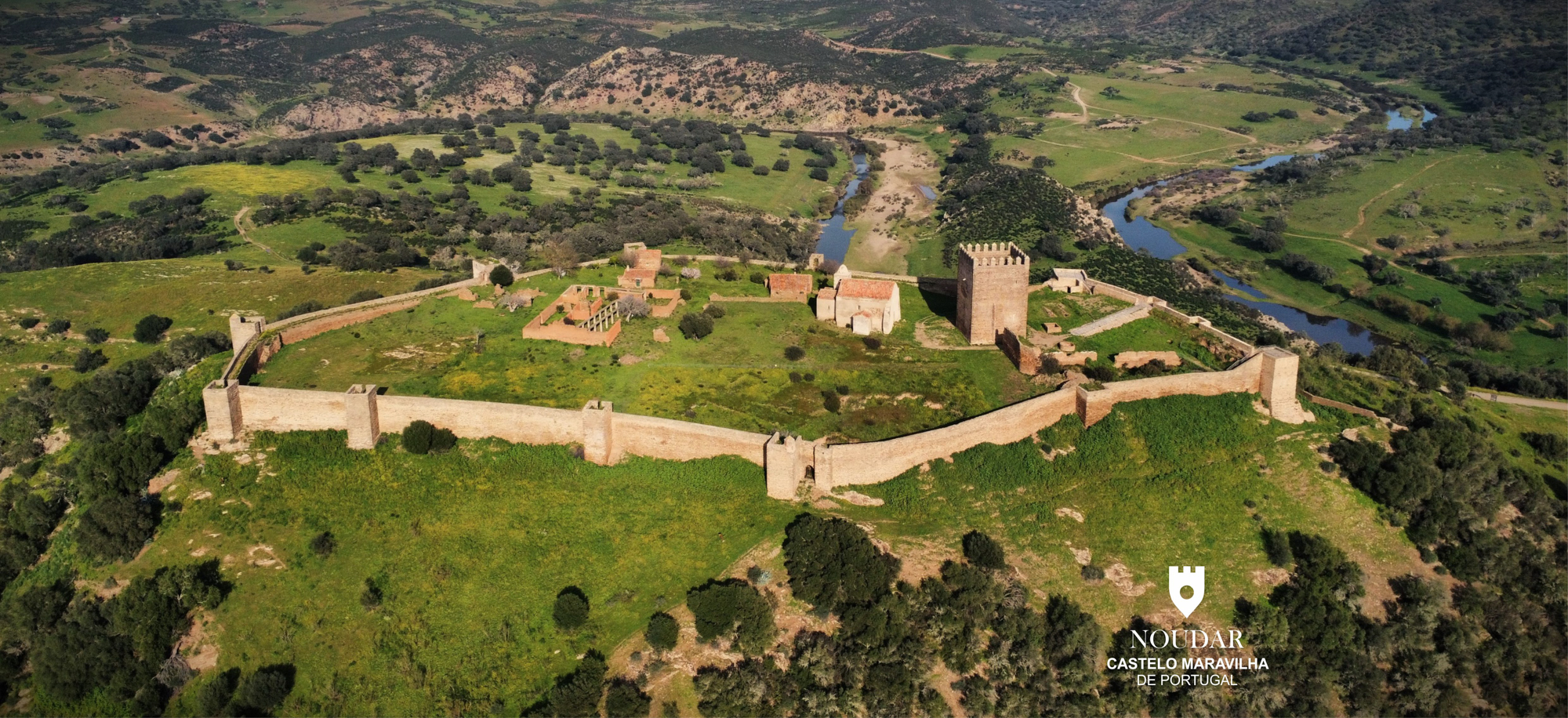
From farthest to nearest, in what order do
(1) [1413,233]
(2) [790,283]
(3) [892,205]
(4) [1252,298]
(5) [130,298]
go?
(3) [892,205], (1) [1413,233], (4) [1252,298], (5) [130,298], (2) [790,283]

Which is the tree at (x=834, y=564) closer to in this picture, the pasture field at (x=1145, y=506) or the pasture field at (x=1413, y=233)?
the pasture field at (x=1145, y=506)

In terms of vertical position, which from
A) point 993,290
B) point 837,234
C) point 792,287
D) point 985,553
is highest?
point 993,290

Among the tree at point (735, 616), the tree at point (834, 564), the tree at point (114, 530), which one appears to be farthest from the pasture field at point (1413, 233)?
the tree at point (114, 530)

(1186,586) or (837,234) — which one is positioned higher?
(1186,586)

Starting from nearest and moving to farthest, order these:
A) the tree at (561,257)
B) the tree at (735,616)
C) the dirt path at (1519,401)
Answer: the tree at (735,616) < the dirt path at (1519,401) < the tree at (561,257)

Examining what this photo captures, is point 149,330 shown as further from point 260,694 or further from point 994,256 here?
point 994,256

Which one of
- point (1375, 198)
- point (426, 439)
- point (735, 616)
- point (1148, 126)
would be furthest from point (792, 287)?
point (1148, 126)
